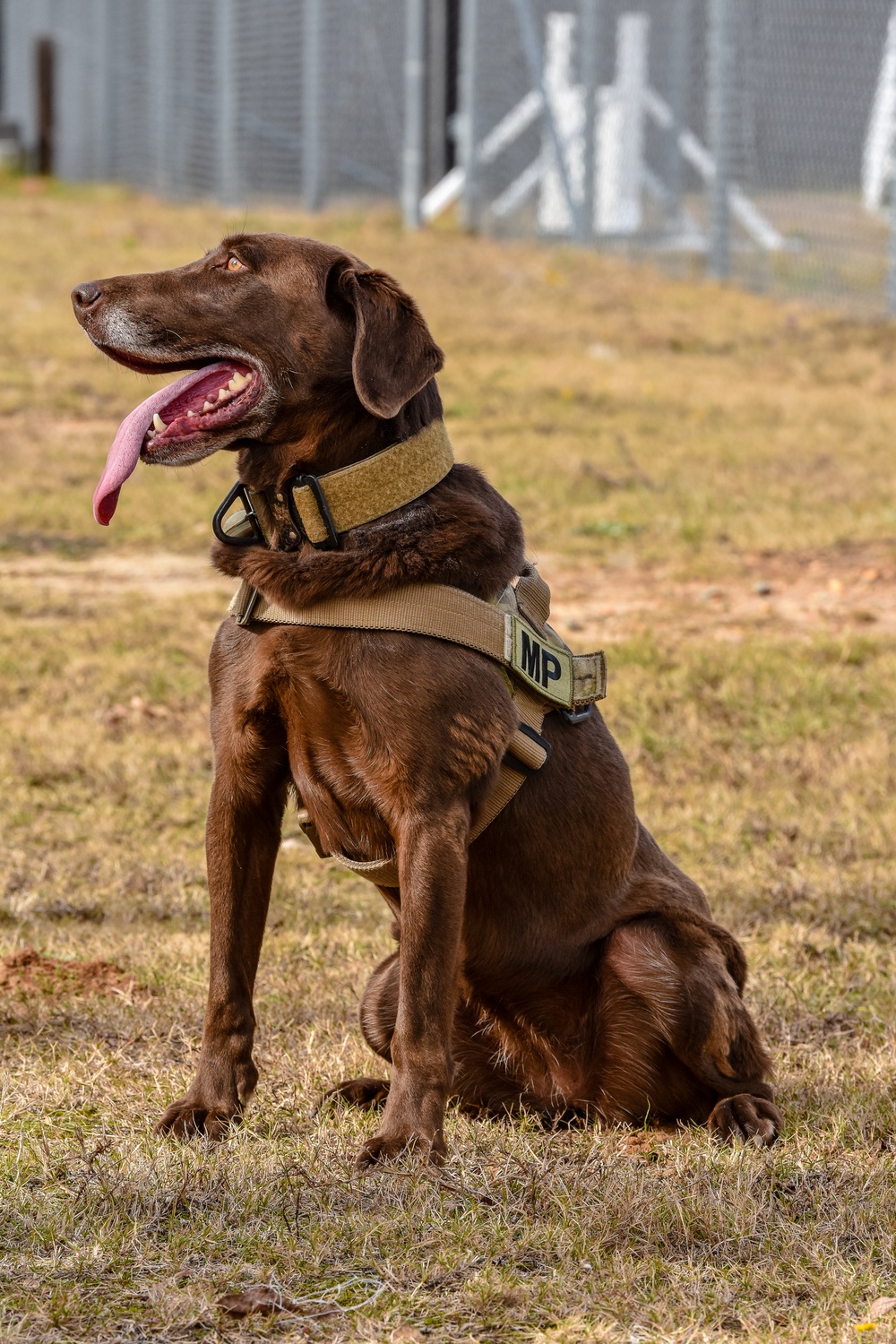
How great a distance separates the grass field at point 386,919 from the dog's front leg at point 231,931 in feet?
0.35

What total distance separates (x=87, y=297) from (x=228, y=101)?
20008 mm

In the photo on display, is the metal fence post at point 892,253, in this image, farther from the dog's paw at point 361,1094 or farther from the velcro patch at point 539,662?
the dog's paw at point 361,1094

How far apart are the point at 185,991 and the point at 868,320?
11948 millimetres

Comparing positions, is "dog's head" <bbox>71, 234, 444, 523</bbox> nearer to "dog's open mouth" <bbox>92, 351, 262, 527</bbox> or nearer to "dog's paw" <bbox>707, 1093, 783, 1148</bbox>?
"dog's open mouth" <bbox>92, 351, 262, 527</bbox>

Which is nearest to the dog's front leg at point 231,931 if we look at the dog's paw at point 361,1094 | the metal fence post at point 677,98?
the dog's paw at point 361,1094

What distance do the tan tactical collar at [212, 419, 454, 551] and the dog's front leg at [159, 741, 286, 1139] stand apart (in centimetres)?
42

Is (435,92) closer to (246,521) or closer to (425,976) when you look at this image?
(246,521)

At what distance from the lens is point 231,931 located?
3277 mm

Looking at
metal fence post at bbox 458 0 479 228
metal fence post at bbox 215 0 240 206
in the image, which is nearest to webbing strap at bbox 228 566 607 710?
metal fence post at bbox 458 0 479 228

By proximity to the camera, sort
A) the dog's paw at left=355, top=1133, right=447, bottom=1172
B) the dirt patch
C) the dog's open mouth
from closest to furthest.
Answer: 1. the dog's paw at left=355, top=1133, right=447, bottom=1172
2. the dog's open mouth
3. the dirt patch

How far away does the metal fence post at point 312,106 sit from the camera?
788 inches

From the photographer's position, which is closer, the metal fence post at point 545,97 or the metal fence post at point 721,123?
the metal fence post at point 721,123

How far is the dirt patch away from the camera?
4074mm

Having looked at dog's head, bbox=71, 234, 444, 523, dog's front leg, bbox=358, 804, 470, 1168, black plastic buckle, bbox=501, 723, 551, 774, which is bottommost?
dog's front leg, bbox=358, 804, 470, 1168
